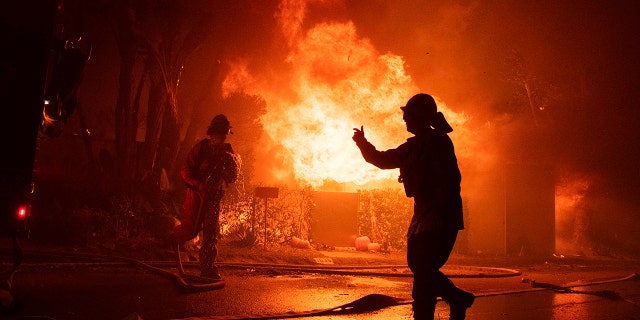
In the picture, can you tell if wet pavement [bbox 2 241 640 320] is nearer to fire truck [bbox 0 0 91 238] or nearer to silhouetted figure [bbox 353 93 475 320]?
fire truck [bbox 0 0 91 238]

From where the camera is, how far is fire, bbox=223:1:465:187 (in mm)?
17984

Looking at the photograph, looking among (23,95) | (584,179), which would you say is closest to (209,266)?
(23,95)

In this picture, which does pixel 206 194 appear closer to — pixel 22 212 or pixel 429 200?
pixel 22 212

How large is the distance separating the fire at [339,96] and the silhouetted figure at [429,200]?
1301 centimetres

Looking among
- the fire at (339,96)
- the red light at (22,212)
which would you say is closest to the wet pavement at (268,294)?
the red light at (22,212)

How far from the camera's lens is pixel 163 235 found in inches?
534

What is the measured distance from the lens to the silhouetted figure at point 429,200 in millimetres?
4570

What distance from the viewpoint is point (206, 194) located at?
7.92 m

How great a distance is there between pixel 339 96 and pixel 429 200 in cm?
1337

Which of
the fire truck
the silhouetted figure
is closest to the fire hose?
the silhouetted figure

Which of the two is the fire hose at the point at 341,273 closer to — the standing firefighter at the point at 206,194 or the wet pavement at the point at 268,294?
the wet pavement at the point at 268,294

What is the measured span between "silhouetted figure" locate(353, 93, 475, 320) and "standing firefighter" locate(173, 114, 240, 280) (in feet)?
11.5

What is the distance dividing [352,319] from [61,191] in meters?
12.0

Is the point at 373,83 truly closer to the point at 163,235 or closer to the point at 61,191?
the point at 163,235
